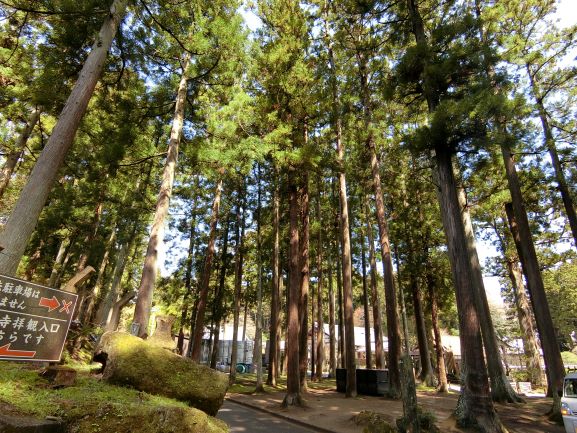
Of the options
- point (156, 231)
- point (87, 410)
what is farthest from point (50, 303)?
point (156, 231)

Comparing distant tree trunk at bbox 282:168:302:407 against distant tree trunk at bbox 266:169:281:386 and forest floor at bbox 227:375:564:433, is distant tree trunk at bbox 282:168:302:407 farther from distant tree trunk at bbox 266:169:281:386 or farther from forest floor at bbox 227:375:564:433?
distant tree trunk at bbox 266:169:281:386

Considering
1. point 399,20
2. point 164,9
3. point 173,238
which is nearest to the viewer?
point 164,9

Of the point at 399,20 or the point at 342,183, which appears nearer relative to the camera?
the point at 399,20

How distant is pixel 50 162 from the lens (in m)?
6.39

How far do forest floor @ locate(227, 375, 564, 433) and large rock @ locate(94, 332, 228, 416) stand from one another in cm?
437

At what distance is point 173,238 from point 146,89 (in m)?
15.0

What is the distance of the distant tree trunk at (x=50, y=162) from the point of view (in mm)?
5773

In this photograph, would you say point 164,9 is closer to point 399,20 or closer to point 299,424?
point 399,20

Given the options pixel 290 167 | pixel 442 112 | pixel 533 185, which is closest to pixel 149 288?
pixel 290 167

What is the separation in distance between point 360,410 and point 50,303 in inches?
398

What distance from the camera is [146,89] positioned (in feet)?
39.0

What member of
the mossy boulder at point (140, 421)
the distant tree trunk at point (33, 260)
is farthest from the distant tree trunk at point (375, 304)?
the distant tree trunk at point (33, 260)

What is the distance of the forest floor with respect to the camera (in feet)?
28.8

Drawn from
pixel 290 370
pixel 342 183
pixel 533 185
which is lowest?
pixel 290 370
